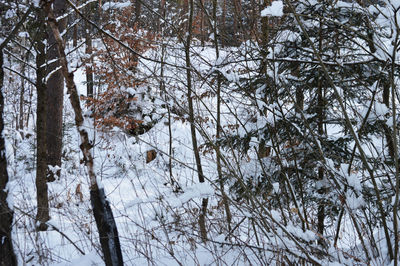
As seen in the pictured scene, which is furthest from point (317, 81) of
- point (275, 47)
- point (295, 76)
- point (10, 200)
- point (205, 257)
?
point (10, 200)

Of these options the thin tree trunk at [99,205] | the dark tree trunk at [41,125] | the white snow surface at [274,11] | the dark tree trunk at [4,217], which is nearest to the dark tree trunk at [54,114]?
the dark tree trunk at [41,125]

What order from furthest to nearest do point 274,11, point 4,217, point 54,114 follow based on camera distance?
point 54,114, point 4,217, point 274,11

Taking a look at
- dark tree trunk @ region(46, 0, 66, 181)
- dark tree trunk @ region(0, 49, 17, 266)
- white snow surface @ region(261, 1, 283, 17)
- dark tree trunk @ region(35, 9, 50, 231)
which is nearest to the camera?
white snow surface @ region(261, 1, 283, 17)

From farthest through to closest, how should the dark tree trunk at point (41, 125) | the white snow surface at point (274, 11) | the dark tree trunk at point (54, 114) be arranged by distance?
the dark tree trunk at point (54, 114) → the dark tree trunk at point (41, 125) → the white snow surface at point (274, 11)

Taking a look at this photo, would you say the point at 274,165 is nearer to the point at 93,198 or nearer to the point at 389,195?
the point at 389,195

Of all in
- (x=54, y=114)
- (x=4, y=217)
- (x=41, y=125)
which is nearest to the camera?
(x=4, y=217)

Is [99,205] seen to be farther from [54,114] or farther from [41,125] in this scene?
[54,114]

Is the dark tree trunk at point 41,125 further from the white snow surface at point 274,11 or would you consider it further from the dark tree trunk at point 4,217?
the white snow surface at point 274,11

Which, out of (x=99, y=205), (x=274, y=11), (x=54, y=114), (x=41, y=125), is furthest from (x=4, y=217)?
(x=54, y=114)

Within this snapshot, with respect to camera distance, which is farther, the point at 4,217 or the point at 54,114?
the point at 54,114

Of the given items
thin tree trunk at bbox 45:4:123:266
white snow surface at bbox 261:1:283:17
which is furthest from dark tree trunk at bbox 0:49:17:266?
white snow surface at bbox 261:1:283:17

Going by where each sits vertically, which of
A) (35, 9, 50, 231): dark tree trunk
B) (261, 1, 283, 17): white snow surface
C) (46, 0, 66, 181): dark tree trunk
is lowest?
(261, 1, 283, 17): white snow surface

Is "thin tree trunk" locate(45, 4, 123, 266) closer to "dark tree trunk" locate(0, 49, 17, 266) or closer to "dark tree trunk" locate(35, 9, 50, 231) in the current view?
"dark tree trunk" locate(0, 49, 17, 266)

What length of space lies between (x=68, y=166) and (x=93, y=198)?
706 centimetres
